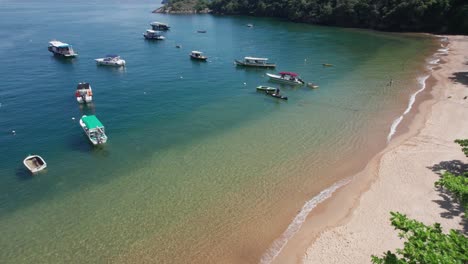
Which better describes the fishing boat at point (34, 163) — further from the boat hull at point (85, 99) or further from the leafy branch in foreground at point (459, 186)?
the leafy branch in foreground at point (459, 186)

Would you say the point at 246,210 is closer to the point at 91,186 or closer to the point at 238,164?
the point at 238,164

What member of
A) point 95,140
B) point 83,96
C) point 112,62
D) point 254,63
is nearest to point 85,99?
point 83,96

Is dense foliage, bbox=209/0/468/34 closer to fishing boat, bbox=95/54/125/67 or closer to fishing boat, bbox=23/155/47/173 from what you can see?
fishing boat, bbox=95/54/125/67

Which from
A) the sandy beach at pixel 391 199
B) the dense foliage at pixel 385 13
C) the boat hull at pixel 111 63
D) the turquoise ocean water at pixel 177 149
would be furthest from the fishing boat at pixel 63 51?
the dense foliage at pixel 385 13

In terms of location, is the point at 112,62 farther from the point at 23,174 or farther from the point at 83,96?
the point at 23,174

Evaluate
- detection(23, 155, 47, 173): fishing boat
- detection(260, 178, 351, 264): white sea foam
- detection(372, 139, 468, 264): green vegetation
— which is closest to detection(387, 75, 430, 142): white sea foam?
detection(260, 178, 351, 264): white sea foam

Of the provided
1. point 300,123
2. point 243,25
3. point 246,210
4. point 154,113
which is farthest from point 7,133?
point 243,25
